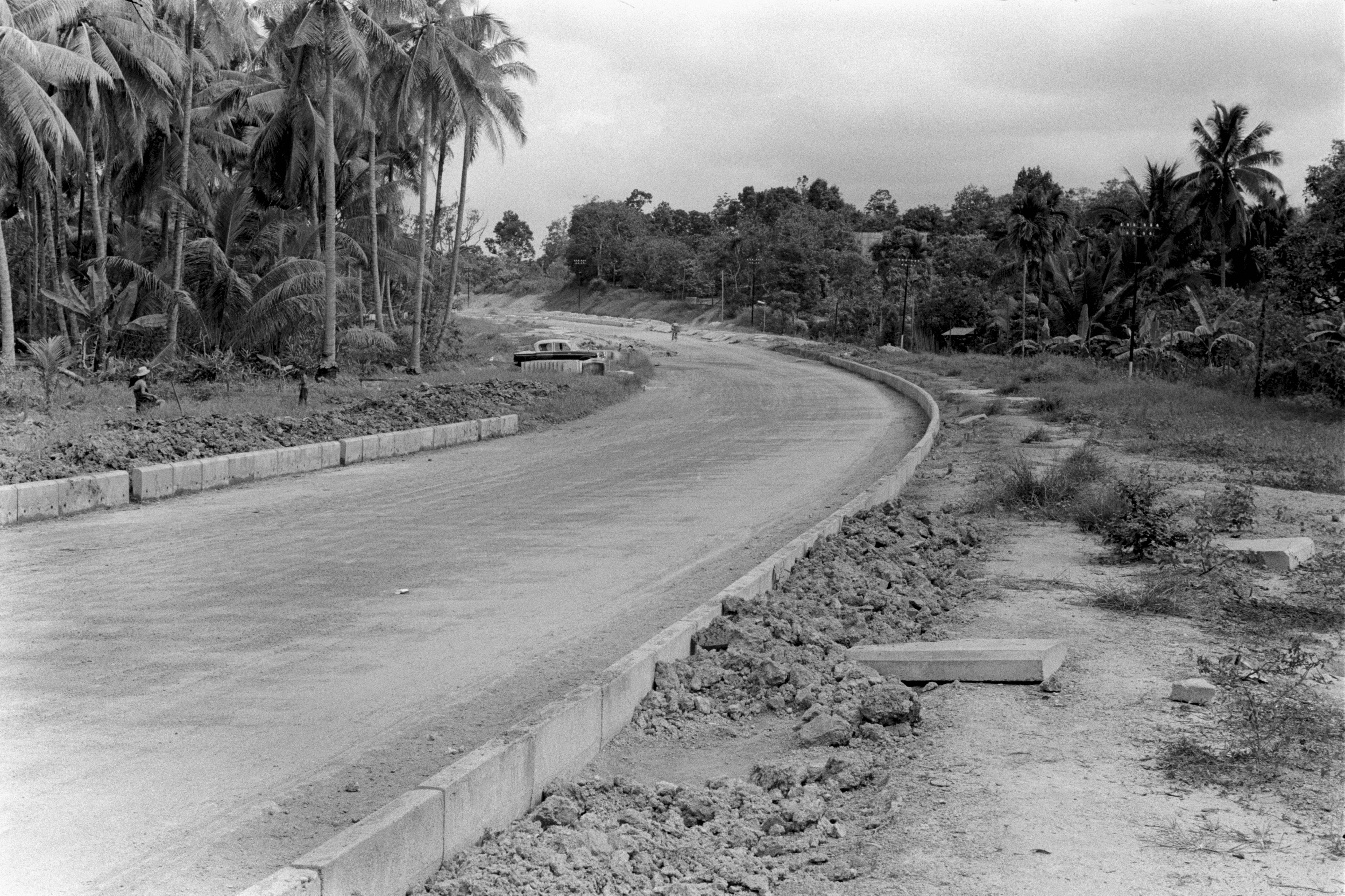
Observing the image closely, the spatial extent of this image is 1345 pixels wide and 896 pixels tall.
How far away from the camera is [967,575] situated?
34.8ft

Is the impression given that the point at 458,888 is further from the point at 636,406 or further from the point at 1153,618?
the point at 636,406

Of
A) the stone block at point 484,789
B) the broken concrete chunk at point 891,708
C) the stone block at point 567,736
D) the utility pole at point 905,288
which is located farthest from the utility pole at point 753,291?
the stone block at point 484,789

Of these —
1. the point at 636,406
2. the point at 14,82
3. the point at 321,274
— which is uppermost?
the point at 14,82

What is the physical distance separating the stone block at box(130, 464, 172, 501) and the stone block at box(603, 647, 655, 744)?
8.06 m

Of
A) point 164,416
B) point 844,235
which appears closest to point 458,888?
point 164,416

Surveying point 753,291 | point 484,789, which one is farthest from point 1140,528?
point 753,291

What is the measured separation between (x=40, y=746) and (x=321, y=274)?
2788 cm

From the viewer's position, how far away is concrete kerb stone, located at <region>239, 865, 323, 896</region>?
4004mm

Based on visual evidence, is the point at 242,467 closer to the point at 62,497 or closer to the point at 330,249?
the point at 62,497

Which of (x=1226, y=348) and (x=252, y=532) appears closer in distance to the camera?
(x=252, y=532)

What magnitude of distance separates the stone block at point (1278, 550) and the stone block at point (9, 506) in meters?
11.2

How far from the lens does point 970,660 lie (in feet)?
23.7

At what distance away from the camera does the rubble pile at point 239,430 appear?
527 inches

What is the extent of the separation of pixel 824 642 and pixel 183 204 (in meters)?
29.7
